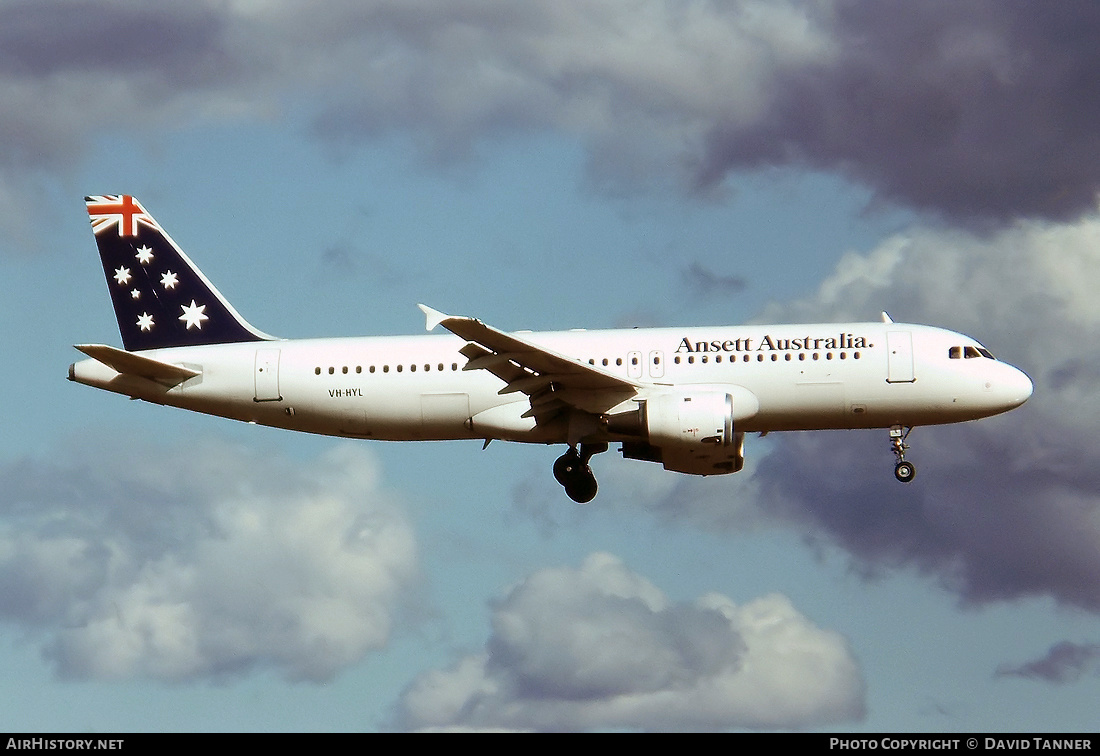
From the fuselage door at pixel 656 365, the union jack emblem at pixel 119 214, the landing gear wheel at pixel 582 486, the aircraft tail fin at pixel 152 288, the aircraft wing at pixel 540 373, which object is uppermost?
the union jack emblem at pixel 119 214

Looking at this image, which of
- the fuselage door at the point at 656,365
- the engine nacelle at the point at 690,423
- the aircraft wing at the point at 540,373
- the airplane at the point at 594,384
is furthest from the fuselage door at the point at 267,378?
the fuselage door at the point at 656,365

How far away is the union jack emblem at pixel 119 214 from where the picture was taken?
52656 mm

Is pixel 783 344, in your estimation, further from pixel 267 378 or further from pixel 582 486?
pixel 267 378

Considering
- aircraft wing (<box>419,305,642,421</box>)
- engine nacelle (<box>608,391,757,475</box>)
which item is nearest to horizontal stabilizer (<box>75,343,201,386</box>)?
aircraft wing (<box>419,305,642,421</box>)

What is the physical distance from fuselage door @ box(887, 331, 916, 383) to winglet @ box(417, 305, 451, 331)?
44.0 feet

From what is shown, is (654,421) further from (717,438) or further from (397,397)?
(397,397)

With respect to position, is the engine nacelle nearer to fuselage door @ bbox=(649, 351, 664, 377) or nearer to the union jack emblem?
fuselage door @ bbox=(649, 351, 664, 377)

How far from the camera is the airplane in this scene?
4359cm

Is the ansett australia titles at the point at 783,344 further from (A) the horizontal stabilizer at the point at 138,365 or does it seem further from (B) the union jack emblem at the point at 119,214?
(B) the union jack emblem at the point at 119,214

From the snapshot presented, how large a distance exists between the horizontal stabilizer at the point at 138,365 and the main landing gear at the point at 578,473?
11.9 meters

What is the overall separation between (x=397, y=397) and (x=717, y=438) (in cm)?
992

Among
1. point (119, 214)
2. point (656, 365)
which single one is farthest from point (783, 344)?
point (119, 214)
